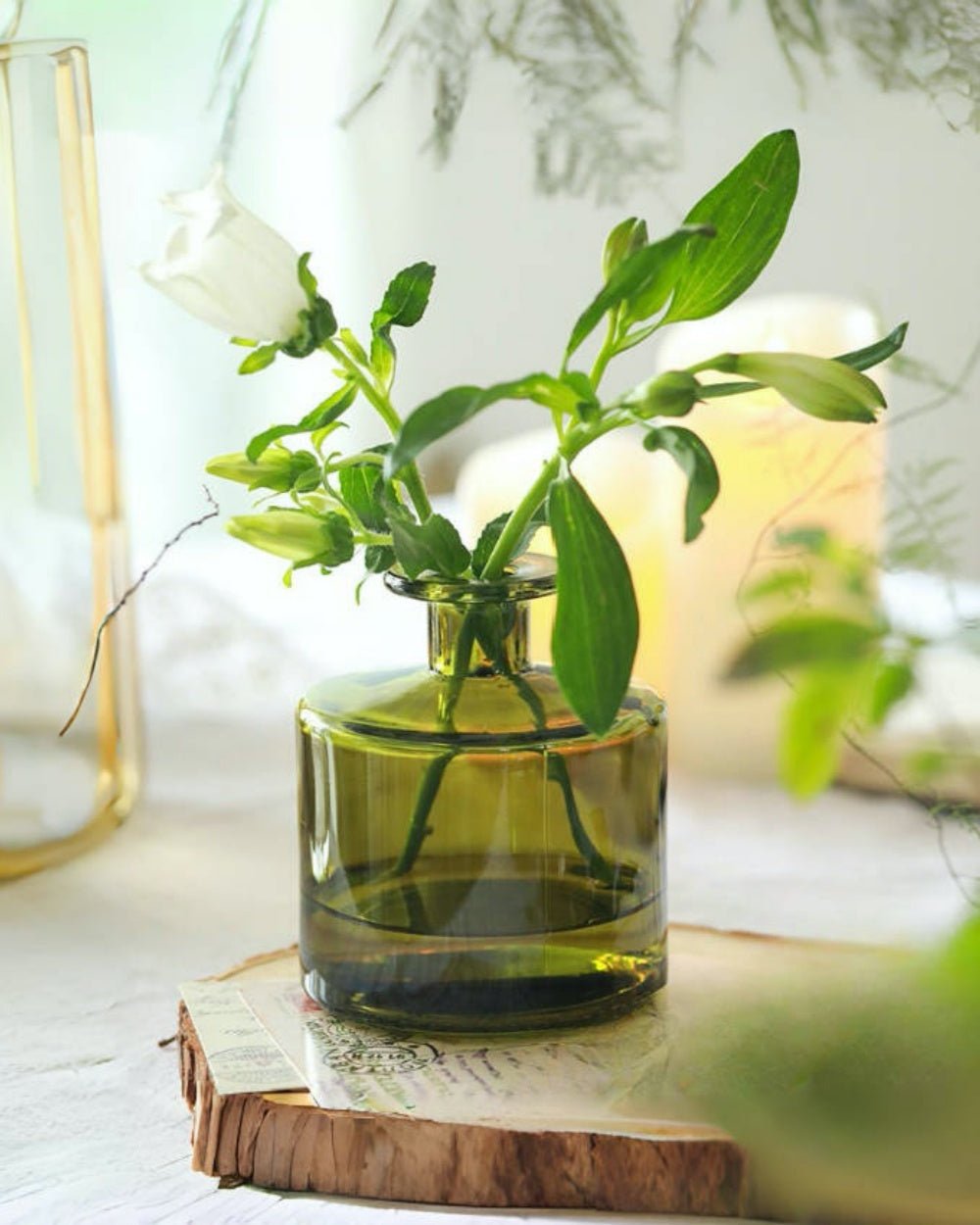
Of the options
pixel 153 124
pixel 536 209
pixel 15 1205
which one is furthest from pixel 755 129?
pixel 15 1205

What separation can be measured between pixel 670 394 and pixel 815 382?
38 millimetres

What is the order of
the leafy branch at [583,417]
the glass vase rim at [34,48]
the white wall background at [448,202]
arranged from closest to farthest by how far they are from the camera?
the leafy branch at [583,417], the glass vase rim at [34,48], the white wall background at [448,202]

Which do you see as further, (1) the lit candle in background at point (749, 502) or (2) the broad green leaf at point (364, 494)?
(1) the lit candle in background at point (749, 502)

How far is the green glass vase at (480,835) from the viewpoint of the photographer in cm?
45

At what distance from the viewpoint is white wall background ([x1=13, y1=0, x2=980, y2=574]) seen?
30.2 inches

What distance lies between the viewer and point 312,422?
45cm

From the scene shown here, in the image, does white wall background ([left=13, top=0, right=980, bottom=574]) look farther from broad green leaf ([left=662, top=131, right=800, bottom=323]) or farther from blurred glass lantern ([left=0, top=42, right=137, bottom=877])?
broad green leaf ([left=662, top=131, right=800, bottom=323])

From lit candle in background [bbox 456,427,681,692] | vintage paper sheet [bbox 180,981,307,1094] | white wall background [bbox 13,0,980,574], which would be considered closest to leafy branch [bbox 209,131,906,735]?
vintage paper sheet [bbox 180,981,307,1094]

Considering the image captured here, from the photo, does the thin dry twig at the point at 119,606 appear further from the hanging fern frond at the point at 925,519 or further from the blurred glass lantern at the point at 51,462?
the hanging fern frond at the point at 925,519

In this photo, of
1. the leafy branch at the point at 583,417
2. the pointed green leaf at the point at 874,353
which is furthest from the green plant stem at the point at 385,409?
the pointed green leaf at the point at 874,353

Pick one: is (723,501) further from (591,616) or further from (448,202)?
(591,616)

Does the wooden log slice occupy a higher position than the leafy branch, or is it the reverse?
the leafy branch

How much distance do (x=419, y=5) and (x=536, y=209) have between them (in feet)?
0.34

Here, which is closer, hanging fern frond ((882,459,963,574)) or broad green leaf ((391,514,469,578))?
broad green leaf ((391,514,469,578))
